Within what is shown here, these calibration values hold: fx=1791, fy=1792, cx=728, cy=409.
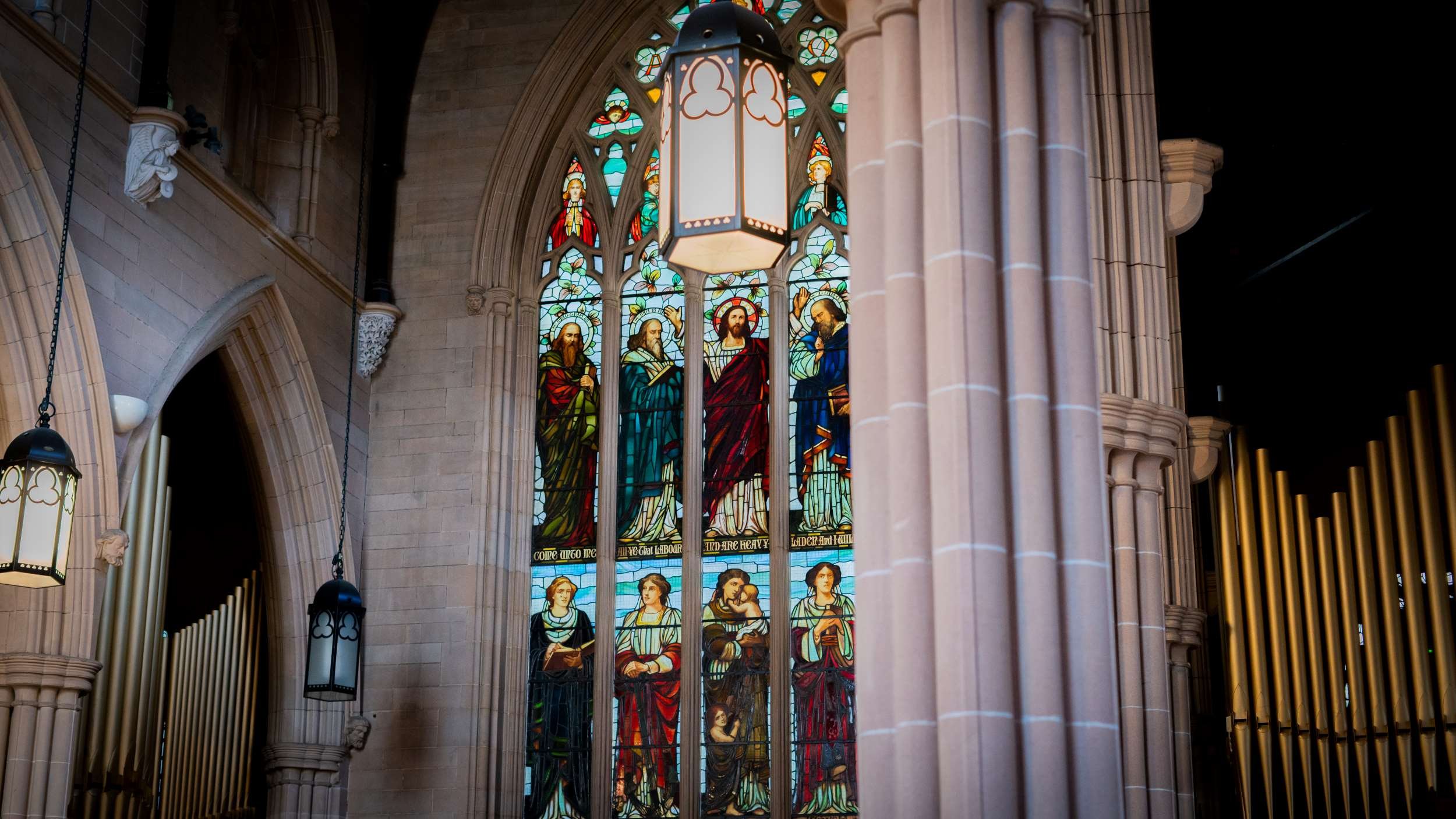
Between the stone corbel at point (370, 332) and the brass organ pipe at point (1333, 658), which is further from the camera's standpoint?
the stone corbel at point (370, 332)

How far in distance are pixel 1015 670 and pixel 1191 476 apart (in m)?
6.99

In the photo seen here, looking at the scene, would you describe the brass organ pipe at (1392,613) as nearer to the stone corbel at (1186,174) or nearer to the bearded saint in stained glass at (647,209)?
the stone corbel at (1186,174)

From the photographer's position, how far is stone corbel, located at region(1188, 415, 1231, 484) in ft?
39.4

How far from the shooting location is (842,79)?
48.2 feet

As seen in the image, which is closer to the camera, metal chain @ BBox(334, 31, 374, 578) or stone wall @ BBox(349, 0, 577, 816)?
stone wall @ BBox(349, 0, 577, 816)

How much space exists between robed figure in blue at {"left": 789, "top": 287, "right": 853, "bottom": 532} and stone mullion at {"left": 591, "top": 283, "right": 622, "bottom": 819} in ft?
4.84

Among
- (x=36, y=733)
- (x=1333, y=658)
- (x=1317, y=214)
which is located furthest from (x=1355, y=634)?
(x=36, y=733)

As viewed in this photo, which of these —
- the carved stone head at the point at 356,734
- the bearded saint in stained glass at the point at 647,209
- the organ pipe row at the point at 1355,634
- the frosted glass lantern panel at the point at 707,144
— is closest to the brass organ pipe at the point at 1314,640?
the organ pipe row at the point at 1355,634

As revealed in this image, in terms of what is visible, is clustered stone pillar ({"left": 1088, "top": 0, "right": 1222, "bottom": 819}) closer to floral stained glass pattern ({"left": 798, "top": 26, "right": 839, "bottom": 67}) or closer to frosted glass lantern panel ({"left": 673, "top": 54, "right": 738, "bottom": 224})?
frosted glass lantern panel ({"left": 673, "top": 54, "right": 738, "bottom": 224})

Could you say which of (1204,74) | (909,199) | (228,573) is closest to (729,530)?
(228,573)

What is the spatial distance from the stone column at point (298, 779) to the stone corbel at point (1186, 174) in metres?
7.30

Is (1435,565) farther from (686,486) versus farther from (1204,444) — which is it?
(686,486)

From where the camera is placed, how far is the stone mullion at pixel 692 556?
13.3 meters

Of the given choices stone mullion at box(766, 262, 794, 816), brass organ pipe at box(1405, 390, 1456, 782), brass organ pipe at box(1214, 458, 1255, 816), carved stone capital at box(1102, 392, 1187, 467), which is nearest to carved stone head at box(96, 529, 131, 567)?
stone mullion at box(766, 262, 794, 816)
